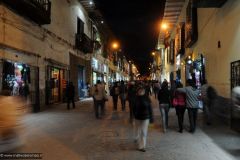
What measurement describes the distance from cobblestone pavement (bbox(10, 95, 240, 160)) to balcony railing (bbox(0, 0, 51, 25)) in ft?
18.5

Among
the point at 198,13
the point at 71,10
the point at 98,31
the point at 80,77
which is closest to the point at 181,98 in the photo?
the point at 198,13

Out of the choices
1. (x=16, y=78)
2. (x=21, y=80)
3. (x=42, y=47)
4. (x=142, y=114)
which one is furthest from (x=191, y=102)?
(x=42, y=47)

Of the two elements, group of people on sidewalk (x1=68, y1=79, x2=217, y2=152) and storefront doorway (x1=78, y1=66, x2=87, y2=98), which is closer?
group of people on sidewalk (x1=68, y1=79, x2=217, y2=152)

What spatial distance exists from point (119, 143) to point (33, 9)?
9.92 m

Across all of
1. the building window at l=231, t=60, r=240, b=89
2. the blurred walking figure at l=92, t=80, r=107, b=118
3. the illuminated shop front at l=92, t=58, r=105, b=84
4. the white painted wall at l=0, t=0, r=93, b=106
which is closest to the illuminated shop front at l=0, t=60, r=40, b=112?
the white painted wall at l=0, t=0, r=93, b=106

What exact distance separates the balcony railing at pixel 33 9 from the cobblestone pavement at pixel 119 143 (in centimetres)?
565

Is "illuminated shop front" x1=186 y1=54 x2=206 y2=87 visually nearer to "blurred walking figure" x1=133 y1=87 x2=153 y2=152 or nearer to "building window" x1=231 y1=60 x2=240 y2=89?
"building window" x1=231 y1=60 x2=240 y2=89

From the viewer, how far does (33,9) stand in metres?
17.1

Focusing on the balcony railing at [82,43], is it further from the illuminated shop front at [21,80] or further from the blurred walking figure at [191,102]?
the blurred walking figure at [191,102]

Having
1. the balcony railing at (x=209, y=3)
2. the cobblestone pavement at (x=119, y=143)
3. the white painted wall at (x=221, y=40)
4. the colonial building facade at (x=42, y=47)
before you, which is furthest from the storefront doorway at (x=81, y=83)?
the cobblestone pavement at (x=119, y=143)

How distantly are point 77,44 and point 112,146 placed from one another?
21.3m

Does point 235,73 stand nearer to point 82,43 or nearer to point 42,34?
point 42,34

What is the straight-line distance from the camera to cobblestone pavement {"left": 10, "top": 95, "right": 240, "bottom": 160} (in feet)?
26.6

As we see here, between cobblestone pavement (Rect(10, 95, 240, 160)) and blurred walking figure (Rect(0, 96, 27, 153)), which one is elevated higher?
blurred walking figure (Rect(0, 96, 27, 153))
